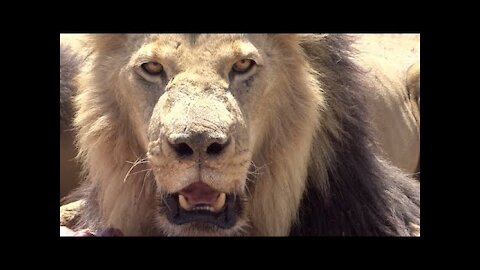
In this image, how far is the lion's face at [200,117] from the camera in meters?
3.07

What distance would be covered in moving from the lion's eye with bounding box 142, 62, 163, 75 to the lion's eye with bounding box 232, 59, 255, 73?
303 mm

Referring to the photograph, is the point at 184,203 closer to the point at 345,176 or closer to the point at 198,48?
the point at 198,48

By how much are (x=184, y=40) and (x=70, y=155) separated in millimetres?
3022

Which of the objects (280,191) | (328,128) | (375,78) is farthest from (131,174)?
(375,78)

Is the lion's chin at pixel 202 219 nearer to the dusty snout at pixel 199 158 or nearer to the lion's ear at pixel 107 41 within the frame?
the dusty snout at pixel 199 158

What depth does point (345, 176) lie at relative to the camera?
3.87 metres

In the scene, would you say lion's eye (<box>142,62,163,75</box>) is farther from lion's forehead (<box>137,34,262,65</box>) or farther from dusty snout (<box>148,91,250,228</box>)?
dusty snout (<box>148,91,250,228</box>)

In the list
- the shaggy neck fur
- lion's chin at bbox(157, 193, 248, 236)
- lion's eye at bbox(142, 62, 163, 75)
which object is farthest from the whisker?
lion's eye at bbox(142, 62, 163, 75)

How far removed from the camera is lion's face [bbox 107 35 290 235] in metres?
3.07

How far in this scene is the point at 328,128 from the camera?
385 cm

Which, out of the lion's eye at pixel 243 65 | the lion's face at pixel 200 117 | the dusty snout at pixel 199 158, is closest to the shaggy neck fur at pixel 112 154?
the lion's face at pixel 200 117

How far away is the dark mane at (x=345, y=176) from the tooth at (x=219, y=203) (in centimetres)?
60

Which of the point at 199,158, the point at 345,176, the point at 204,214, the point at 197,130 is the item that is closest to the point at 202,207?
the point at 204,214
